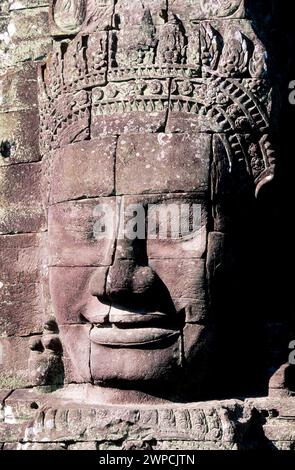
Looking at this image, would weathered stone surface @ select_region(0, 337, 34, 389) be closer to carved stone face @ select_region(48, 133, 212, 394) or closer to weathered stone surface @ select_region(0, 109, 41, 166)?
carved stone face @ select_region(48, 133, 212, 394)

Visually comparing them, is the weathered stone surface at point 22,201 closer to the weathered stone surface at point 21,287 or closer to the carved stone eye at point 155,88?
the weathered stone surface at point 21,287

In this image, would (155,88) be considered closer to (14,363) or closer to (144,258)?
(144,258)

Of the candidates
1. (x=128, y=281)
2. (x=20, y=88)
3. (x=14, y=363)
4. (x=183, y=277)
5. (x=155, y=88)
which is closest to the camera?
(x=128, y=281)

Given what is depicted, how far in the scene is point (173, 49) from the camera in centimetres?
769

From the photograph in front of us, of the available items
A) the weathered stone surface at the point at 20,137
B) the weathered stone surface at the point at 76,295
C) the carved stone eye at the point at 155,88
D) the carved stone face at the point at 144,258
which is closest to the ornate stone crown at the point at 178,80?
the carved stone eye at the point at 155,88

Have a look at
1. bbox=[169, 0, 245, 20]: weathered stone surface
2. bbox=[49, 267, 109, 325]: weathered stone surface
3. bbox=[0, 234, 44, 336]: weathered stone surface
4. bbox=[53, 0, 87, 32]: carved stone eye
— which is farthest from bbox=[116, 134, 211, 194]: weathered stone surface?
bbox=[0, 234, 44, 336]: weathered stone surface

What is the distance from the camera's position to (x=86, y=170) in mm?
7676

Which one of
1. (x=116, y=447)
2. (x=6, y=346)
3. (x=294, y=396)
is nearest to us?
(x=116, y=447)

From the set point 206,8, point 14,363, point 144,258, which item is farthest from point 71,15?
point 14,363

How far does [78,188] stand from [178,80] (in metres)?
0.94

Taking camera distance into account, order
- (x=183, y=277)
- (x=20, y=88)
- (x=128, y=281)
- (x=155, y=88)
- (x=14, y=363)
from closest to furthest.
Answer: (x=128, y=281) < (x=183, y=277) < (x=155, y=88) < (x=14, y=363) < (x=20, y=88)

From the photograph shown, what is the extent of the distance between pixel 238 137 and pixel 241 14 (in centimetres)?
81
